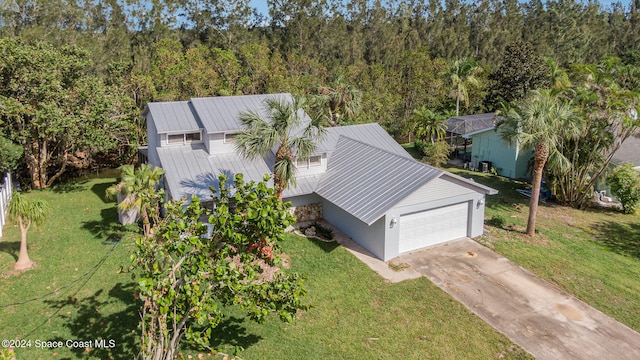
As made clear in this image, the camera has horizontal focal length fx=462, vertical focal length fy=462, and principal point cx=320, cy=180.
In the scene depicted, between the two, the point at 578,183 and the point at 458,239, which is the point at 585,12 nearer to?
the point at 578,183

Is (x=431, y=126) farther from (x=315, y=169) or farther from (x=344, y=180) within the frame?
(x=344, y=180)

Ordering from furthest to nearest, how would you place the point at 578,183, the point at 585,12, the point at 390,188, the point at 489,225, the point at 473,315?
1. the point at 585,12
2. the point at 578,183
3. the point at 489,225
4. the point at 390,188
5. the point at 473,315

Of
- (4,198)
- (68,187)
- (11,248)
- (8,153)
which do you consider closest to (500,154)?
(68,187)

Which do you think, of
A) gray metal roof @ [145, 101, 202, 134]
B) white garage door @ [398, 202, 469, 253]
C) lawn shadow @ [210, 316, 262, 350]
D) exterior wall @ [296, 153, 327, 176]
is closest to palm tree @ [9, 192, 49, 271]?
gray metal roof @ [145, 101, 202, 134]

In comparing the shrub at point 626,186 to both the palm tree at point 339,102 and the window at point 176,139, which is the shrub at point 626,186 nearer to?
the palm tree at point 339,102

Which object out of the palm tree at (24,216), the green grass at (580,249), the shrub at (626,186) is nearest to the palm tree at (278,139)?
the palm tree at (24,216)

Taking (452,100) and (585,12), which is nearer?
(452,100)

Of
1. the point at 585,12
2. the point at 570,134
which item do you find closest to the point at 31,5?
the point at 570,134
